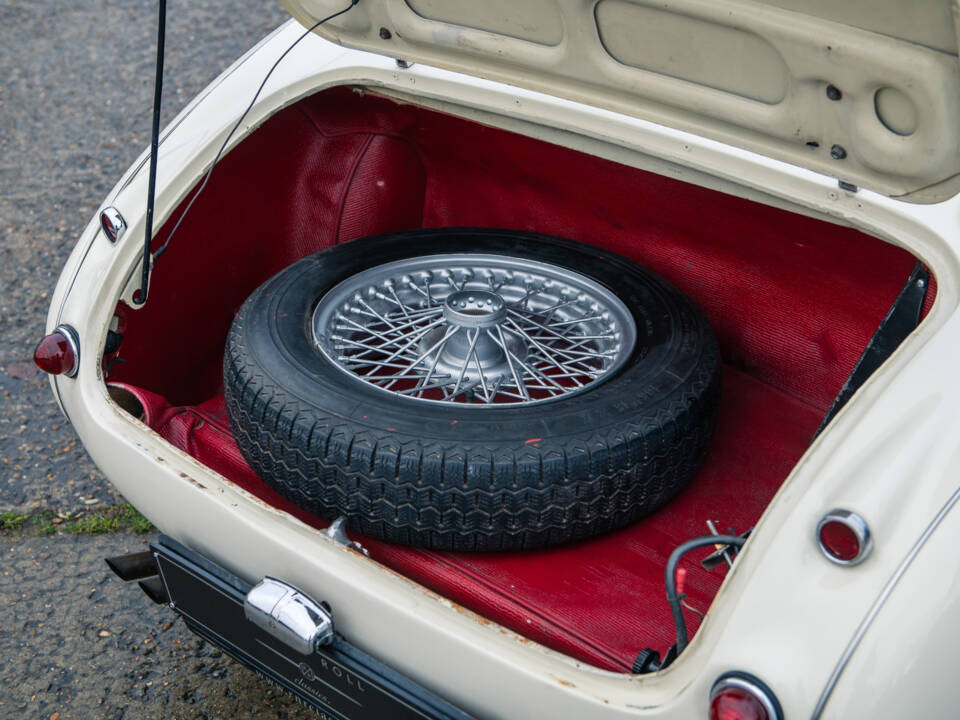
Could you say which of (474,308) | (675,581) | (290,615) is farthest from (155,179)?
(675,581)

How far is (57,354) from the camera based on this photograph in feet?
5.74

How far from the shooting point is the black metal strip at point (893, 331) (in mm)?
1474

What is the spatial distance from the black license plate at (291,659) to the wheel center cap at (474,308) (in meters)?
0.70

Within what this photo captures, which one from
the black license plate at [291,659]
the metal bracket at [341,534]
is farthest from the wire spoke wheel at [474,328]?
the black license plate at [291,659]

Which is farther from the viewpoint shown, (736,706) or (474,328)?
(474,328)

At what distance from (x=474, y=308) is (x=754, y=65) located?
0.80 meters

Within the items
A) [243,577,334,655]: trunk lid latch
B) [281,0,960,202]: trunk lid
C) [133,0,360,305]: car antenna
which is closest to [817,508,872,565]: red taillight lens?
[281,0,960,202]: trunk lid

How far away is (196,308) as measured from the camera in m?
2.17

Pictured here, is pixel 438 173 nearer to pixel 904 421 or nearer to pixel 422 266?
pixel 422 266

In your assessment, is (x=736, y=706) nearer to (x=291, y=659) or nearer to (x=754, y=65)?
(x=291, y=659)

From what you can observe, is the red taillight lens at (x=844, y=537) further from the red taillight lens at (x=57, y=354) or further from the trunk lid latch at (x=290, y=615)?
the red taillight lens at (x=57, y=354)

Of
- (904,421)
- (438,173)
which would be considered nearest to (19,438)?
(438,173)

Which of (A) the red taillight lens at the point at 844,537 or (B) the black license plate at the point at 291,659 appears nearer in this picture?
(A) the red taillight lens at the point at 844,537

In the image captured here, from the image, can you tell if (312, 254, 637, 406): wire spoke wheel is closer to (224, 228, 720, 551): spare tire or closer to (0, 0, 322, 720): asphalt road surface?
(224, 228, 720, 551): spare tire
